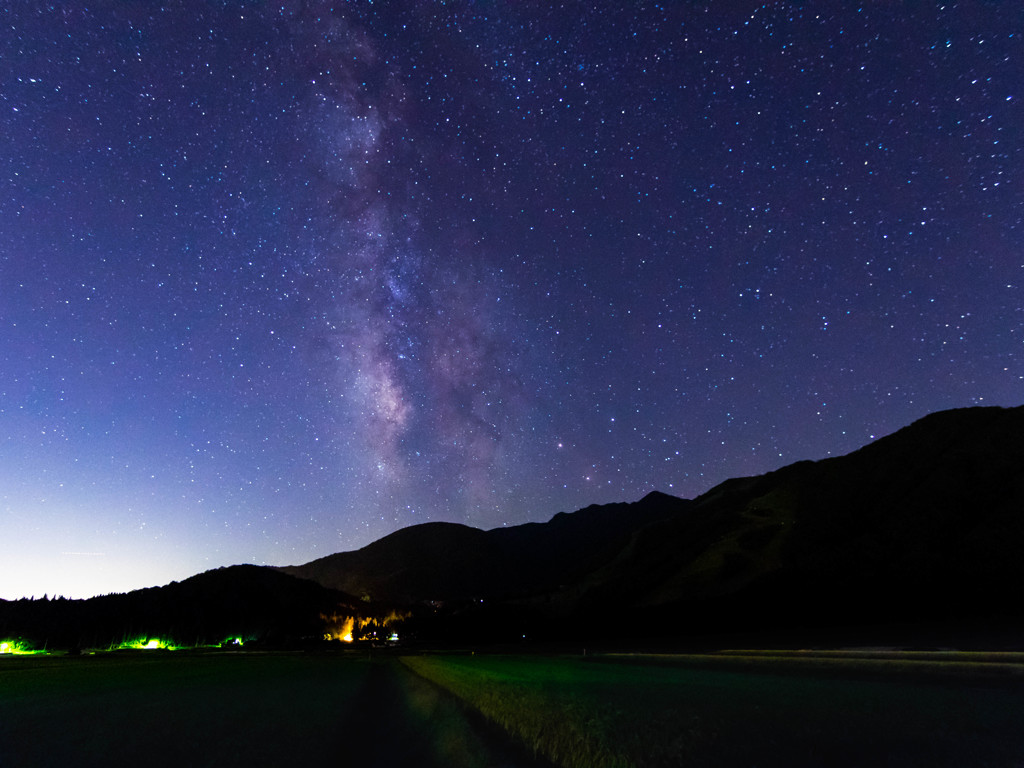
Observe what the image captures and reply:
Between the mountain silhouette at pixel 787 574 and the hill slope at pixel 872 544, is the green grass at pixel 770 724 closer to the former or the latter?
the mountain silhouette at pixel 787 574

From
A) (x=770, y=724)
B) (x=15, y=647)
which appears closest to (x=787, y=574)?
(x=770, y=724)

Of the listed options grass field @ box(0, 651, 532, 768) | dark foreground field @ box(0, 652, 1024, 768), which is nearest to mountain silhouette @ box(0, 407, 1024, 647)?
dark foreground field @ box(0, 652, 1024, 768)

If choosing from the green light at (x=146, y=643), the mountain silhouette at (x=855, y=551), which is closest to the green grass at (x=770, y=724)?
the mountain silhouette at (x=855, y=551)

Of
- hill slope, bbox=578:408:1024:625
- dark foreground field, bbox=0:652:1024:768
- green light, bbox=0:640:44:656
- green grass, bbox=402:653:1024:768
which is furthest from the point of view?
green light, bbox=0:640:44:656

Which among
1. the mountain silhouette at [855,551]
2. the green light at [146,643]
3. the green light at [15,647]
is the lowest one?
the green light at [146,643]

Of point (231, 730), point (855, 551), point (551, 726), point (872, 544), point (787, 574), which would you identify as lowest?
point (551, 726)

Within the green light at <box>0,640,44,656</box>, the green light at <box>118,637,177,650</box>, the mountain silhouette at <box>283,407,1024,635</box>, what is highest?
the mountain silhouette at <box>283,407,1024,635</box>

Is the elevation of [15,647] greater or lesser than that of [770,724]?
lesser

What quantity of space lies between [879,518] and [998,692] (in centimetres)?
11694

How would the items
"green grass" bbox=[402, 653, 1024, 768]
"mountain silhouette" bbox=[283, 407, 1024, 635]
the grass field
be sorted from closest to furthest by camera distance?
1. "green grass" bbox=[402, 653, 1024, 768]
2. the grass field
3. "mountain silhouette" bbox=[283, 407, 1024, 635]

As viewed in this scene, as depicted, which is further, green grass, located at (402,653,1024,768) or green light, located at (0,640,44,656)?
green light, located at (0,640,44,656)

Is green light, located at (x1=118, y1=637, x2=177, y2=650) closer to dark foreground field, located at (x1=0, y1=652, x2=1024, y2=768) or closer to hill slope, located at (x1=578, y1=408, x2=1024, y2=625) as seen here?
hill slope, located at (x1=578, y1=408, x2=1024, y2=625)

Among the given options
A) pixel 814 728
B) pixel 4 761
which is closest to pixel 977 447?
pixel 814 728

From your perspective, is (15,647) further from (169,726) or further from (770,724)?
(770,724)
